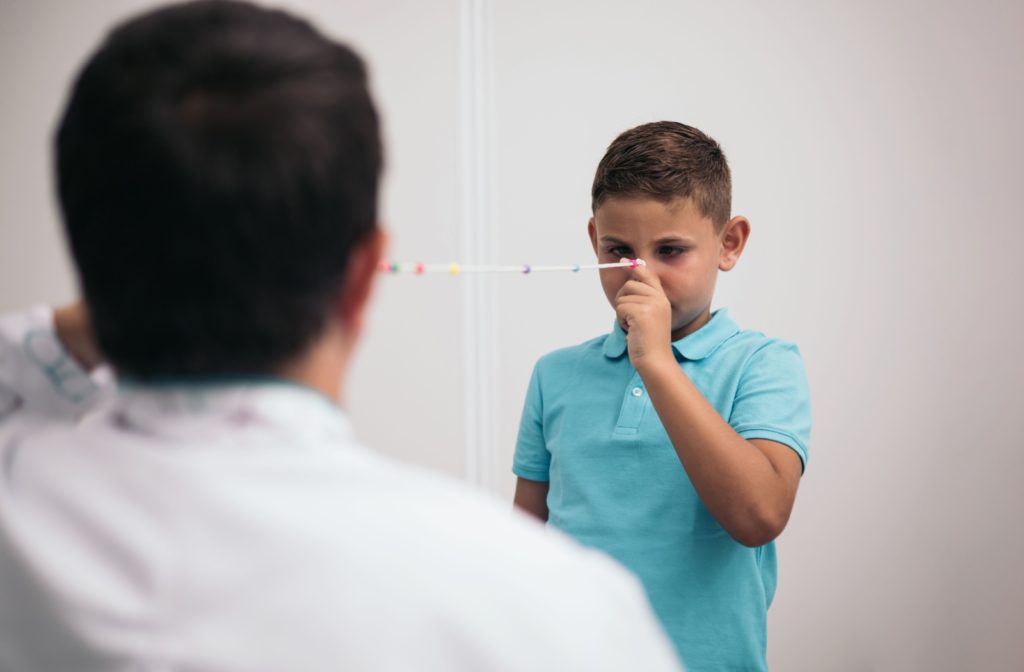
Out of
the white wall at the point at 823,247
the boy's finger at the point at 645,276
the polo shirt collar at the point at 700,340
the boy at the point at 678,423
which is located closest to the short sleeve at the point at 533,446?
the boy at the point at 678,423

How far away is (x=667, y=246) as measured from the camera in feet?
3.44

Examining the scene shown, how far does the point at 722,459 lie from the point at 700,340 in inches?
8.8

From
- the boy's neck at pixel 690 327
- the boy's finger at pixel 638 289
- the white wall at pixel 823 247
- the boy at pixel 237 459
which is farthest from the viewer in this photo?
the white wall at pixel 823 247

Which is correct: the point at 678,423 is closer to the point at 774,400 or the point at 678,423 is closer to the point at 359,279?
the point at 774,400

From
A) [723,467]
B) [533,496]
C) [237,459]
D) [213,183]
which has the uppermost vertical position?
[213,183]

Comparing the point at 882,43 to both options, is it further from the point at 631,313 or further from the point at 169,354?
the point at 169,354

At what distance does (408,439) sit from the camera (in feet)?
5.42

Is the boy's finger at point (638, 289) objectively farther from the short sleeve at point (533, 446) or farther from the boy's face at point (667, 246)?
the short sleeve at point (533, 446)

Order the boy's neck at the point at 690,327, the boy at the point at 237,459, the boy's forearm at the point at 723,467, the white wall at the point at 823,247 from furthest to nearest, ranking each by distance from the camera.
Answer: the white wall at the point at 823,247, the boy's neck at the point at 690,327, the boy's forearm at the point at 723,467, the boy at the point at 237,459

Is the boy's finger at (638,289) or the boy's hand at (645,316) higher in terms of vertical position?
the boy's finger at (638,289)

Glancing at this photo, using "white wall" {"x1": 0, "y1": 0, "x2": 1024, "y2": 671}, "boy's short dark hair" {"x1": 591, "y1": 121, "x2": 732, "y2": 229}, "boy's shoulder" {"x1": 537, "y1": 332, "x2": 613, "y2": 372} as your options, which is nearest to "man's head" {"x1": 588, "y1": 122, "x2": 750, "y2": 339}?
"boy's short dark hair" {"x1": 591, "y1": 121, "x2": 732, "y2": 229}

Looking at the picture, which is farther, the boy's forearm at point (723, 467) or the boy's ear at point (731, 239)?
the boy's ear at point (731, 239)

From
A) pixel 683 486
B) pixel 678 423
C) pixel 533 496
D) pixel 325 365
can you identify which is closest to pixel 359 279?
pixel 325 365

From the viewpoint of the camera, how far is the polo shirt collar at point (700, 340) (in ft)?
3.49
